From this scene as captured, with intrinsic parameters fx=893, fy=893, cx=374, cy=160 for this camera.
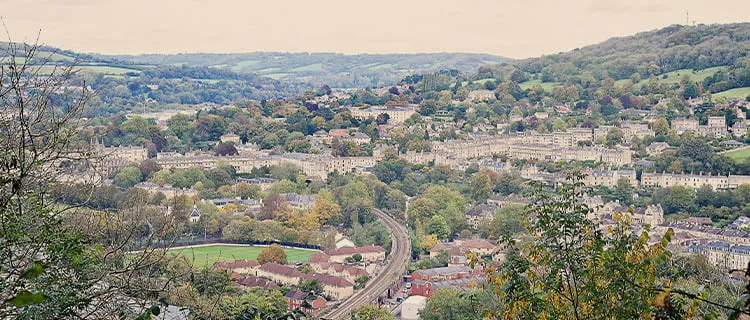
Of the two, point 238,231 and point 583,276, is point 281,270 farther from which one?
point 583,276

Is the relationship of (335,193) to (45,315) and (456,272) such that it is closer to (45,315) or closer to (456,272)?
(456,272)

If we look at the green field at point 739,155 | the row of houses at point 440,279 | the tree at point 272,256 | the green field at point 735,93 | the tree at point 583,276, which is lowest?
the row of houses at point 440,279

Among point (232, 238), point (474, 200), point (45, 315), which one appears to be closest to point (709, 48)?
point (474, 200)

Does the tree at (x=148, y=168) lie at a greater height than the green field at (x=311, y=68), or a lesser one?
greater

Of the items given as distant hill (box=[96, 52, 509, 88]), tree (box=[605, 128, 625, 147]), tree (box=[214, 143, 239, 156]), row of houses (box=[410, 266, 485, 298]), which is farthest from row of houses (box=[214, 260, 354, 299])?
distant hill (box=[96, 52, 509, 88])

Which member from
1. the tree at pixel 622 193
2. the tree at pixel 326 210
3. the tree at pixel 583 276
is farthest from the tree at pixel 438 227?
the tree at pixel 583 276

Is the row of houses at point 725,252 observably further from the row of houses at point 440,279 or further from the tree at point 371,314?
the tree at point 371,314

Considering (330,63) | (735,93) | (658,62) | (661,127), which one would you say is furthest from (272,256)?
(330,63)

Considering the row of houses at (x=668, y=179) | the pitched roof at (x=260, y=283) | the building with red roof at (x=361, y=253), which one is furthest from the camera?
the row of houses at (x=668, y=179)
